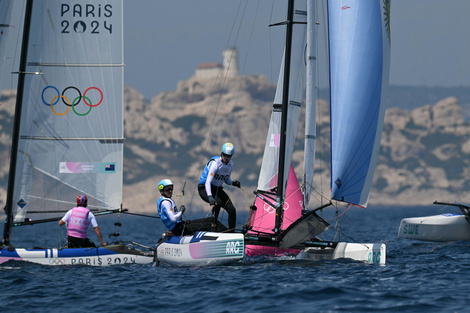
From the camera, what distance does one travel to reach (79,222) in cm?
1402

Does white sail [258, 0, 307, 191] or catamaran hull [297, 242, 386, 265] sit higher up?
white sail [258, 0, 307, 191]

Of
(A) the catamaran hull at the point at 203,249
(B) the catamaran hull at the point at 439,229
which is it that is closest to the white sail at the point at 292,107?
(A) the catamaran hull at the point at 203,249

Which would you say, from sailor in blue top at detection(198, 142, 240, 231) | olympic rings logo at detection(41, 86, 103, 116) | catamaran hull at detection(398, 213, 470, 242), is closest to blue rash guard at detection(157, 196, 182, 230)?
sailor in blue top at detection(198, 142, 240, 231)

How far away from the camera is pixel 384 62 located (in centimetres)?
1362

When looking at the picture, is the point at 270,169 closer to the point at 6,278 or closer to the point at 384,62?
the point at 384,62

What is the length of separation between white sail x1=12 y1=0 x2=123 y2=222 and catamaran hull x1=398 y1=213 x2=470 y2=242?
409 inches

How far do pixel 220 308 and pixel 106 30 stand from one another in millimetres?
7670

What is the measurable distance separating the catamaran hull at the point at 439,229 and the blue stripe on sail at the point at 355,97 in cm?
934

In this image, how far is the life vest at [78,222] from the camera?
13992 millimetres

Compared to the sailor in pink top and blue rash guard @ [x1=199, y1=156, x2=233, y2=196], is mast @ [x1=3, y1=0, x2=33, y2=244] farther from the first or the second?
blue rash guard @ [x1=199, y1=156, x2=233, y2=196]

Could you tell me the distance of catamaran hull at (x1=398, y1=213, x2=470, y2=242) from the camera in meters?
22.0

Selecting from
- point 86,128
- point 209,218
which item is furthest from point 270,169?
point 86,128

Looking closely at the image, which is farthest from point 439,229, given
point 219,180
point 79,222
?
point 79,222

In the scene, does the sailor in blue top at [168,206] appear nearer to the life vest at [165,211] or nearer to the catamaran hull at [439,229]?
the life vest at [165,211]
